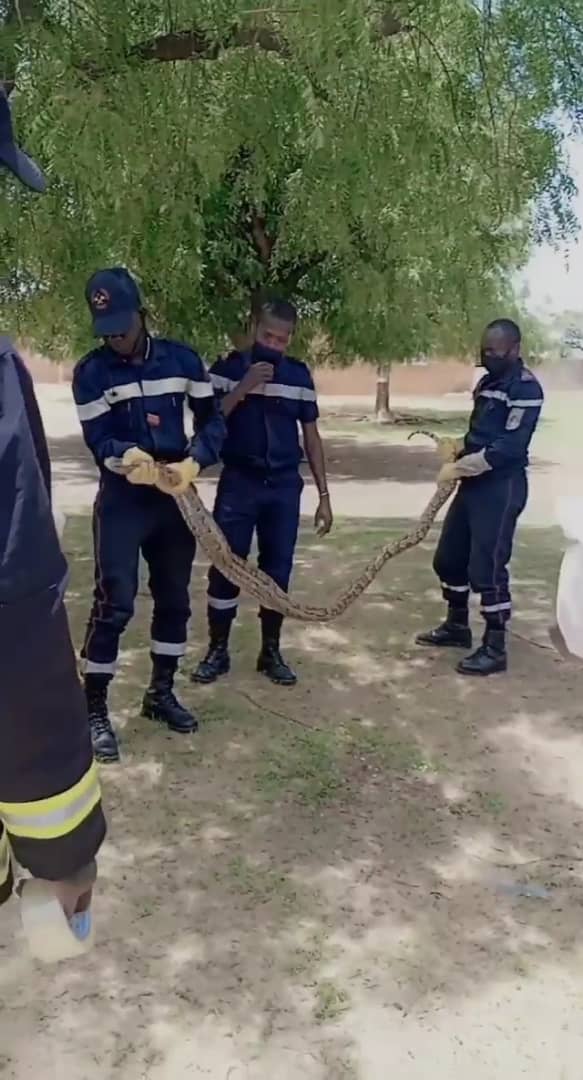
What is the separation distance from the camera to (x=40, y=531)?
162 cm

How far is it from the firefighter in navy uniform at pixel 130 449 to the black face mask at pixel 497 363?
63.9 inches

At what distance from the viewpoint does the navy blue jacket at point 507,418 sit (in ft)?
17.4

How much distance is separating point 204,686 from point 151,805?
4.39 ft

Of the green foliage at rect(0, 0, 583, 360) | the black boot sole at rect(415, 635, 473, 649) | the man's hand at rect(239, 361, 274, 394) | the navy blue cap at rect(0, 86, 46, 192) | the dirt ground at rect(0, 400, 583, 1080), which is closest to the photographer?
the navy blue cap at rect(0, 86, 46, 192)

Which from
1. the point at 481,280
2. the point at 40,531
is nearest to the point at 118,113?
the point at 40,531

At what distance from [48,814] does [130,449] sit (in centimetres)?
255

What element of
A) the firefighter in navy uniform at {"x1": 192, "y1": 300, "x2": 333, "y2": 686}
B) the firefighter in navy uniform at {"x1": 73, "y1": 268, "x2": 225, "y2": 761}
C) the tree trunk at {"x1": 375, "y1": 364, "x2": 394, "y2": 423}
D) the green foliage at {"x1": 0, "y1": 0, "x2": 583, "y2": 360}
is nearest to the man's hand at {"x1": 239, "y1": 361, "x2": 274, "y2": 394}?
the firefighter in navy uniform at {"x1": 192, "y1": 300, "x2": 333, "y2": 686}

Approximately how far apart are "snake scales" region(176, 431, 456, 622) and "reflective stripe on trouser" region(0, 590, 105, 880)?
8.32 feet

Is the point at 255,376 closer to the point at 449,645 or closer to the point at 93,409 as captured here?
the point at 93,409

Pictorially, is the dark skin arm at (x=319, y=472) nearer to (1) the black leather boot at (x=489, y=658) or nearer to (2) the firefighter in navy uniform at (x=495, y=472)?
(2) the firefighter in navy uniform at (x=495, y=472)

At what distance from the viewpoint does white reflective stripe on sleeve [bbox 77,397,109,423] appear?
4.26 m

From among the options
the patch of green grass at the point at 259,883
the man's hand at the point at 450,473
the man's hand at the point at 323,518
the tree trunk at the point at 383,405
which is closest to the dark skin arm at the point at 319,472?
the man's hand at the point at 323,518

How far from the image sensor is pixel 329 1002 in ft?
9.24

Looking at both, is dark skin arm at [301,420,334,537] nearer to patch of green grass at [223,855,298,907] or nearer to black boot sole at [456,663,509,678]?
black boot sole at [456,663,509,678]
